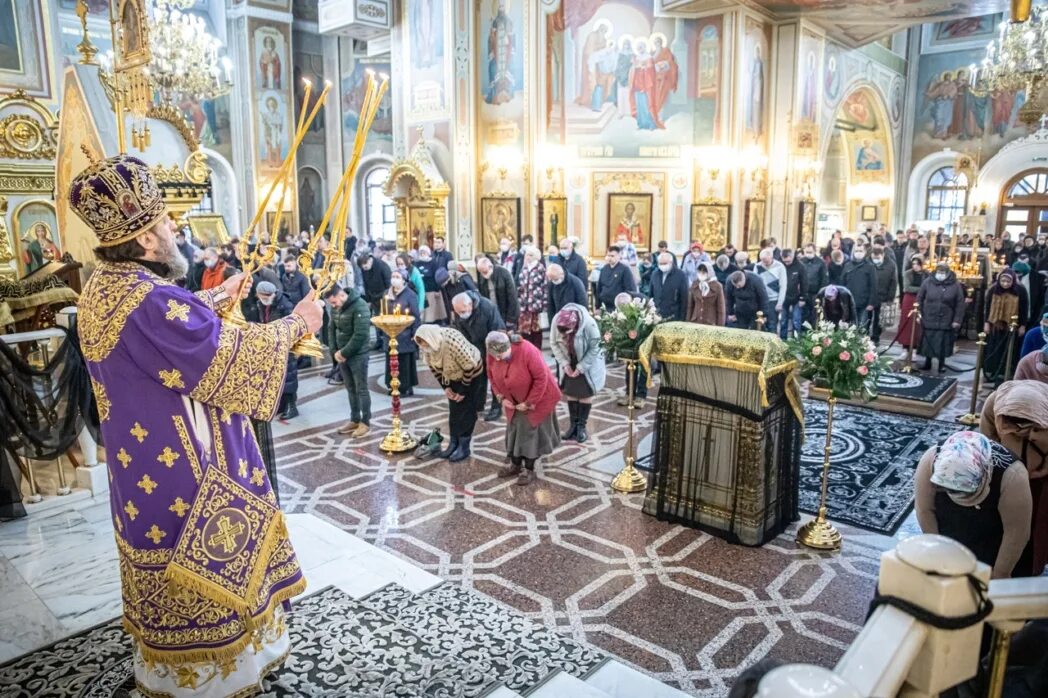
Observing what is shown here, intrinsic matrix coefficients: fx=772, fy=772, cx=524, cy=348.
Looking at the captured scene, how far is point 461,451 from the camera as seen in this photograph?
7293 mm

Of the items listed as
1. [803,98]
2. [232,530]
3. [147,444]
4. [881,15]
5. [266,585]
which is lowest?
[266,585]

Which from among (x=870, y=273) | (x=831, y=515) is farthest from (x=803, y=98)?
(x=831, y=515)

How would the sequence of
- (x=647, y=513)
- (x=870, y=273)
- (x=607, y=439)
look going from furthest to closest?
(x=870, y=273), (x=607, y=439), (x=647, y=513)

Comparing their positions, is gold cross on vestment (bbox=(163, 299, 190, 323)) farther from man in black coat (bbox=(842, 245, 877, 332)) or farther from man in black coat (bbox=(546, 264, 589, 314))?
man in black coat (bbox=(842, 245, 877, 332))

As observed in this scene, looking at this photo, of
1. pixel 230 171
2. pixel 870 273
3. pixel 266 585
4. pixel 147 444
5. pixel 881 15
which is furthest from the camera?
pixel 230 171

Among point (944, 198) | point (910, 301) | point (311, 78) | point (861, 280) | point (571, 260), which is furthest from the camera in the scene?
point (944, 198)

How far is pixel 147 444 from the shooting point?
2.76 meters

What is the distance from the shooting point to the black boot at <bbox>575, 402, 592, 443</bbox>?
25.5 ft

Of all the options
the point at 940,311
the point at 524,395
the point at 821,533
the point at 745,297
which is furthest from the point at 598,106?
the point at 821,533

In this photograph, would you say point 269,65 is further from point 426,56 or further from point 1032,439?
point 1032,439

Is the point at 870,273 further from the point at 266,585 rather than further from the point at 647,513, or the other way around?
the point at 266,585

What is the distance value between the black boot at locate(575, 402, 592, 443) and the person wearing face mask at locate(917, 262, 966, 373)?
5.72 m

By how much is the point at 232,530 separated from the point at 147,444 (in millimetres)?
440

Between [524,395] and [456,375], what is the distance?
0.79 meters
